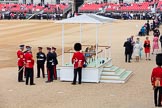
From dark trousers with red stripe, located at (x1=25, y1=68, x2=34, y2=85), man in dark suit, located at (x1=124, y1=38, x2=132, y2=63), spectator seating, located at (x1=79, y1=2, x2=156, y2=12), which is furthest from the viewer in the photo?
spectator seating, located at (x1=79, y1=2, x2=156, y2=12)

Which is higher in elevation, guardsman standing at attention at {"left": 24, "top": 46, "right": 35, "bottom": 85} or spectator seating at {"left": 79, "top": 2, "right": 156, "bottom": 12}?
spectator seating at {"left": 79, "top": 2, "right": 156, "bottom": 12}

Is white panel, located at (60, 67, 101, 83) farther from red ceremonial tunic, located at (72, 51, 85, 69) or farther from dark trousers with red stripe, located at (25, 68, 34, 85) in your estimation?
dark trousers with red stripe, located at (25, 68, 34, 85)

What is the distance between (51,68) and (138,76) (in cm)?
441

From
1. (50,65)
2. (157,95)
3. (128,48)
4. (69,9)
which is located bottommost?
(157,95)

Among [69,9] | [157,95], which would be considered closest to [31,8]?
[69,9]

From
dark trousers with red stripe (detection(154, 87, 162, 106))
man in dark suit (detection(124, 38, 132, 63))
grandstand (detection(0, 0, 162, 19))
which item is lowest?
dark trousers with red stripe (detection(154, 87, 162, 106))

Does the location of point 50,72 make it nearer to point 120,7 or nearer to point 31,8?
point 120,7

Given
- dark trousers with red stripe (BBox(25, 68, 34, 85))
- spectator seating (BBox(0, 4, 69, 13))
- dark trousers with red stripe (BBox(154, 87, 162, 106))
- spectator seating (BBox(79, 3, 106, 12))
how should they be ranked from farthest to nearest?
spectator seating (BBox(0, 4, 69, 13)) → spectator seating (BBox(79, 3, 106, 12)) → dark trousers with red stripe (BBox(25, 68, 34, 85)) → dark trousers with red stripe (BBox(154, 87, 162, 106))

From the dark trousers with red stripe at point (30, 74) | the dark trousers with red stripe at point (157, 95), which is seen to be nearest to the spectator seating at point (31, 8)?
the dark trousers with red stripe at point (30, 74)

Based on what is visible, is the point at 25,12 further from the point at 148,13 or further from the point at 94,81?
the point at 94,81

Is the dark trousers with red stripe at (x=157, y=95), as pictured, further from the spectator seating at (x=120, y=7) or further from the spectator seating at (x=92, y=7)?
the spectator seating at (x=92, y=7)

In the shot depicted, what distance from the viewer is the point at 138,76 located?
72.5 feet

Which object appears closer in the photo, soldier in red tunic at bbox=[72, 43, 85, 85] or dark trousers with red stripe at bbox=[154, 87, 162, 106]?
dark trousers with red stripe at bbox=[154, 87, 162, 106]

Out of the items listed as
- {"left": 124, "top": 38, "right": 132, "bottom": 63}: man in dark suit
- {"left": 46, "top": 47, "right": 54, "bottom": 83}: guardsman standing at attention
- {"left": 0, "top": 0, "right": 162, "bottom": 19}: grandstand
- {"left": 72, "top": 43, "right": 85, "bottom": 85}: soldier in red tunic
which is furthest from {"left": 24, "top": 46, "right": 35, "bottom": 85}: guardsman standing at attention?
{"left": 0, "top": 0, "right": 162, "bottom": 19}: grandstand
